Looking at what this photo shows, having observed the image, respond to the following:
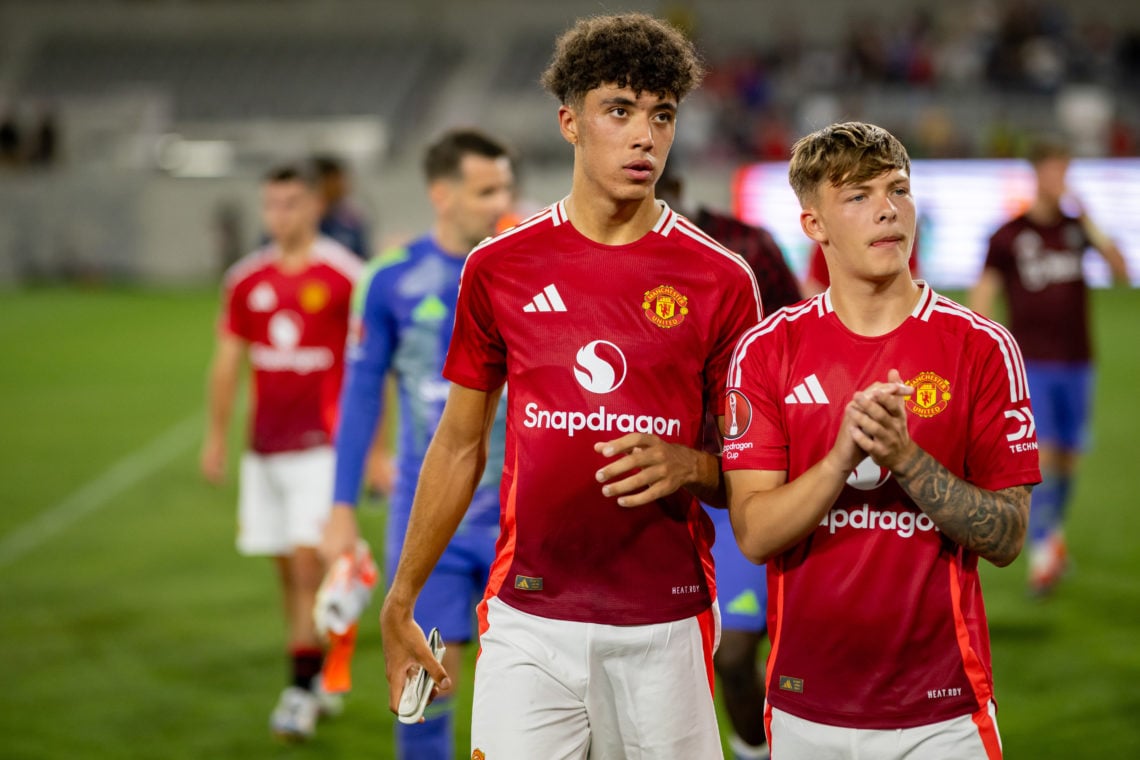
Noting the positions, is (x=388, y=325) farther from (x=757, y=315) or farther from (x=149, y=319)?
(x=149, y=319)

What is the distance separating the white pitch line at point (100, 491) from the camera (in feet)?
34.0

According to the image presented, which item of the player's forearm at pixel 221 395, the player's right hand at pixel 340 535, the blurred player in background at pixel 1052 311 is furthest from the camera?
the blurred player in background at pixel 1052 311

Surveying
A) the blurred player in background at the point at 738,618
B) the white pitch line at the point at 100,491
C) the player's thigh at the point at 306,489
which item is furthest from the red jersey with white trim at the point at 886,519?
the white pitch line at the point at 100,491

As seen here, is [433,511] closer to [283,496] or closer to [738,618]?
[738,618]

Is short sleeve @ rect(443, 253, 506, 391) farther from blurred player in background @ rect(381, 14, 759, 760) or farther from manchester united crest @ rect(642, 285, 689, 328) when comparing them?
manchester united crest @ rect(642, 285, 689, 328)

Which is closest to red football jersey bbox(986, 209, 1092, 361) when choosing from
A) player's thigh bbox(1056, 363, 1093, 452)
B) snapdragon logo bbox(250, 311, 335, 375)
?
player's thigh bbox(1056, 363, 1093, 452)

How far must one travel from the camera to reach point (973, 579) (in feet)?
10.3

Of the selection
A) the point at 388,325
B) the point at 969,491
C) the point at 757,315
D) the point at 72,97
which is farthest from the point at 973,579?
the point at 72,97

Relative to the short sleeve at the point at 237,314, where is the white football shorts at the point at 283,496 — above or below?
below

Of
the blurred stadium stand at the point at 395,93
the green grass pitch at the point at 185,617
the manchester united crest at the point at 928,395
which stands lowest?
the green grass pitch at the point at 185,617

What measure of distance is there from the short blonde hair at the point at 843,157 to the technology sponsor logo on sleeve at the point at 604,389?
1.90 ft

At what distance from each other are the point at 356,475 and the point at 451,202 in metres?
1.06

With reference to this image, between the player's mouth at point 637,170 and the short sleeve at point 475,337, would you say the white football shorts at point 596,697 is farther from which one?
the player's mouth at point 637,170

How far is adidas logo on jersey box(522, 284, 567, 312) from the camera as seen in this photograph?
10.9 ft
